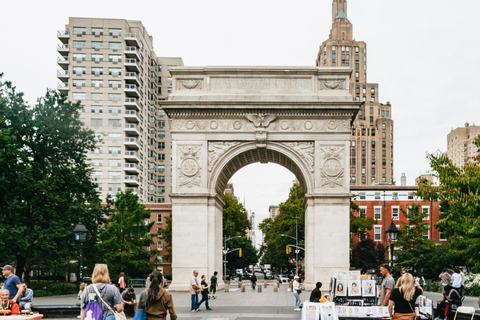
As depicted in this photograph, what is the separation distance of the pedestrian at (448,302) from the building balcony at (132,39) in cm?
6734

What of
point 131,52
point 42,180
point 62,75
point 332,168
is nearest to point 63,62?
point 62,75

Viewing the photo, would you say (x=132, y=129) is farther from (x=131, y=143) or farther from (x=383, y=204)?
(x=383, y=204)

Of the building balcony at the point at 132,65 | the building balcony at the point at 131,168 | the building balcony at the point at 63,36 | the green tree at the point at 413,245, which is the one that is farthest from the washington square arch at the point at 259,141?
the building balcony at the point at 63,36

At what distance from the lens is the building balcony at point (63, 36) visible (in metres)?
77.4

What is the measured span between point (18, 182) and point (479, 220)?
1025 inches

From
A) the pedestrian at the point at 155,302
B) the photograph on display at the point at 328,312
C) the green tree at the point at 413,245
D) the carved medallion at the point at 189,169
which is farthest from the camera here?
the green tree at the point at 413,245

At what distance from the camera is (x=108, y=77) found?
254 ft

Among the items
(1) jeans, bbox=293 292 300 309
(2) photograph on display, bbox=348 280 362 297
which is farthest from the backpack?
(1) jeans, bbox=293 292 300 309

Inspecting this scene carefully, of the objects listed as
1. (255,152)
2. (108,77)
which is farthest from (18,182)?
(108,77)

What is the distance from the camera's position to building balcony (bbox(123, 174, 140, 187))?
249ft

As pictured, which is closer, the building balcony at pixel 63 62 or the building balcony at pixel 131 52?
the building balcony at pixel 63 62

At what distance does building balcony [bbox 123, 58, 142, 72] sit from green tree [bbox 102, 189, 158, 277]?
27.3 meters

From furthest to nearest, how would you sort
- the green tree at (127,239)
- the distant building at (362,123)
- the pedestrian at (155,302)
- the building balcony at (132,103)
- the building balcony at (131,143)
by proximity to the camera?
the distant building at (362,123) → the building balcony at (132,103) → the building balcony at (131,143) → the green tree at (127,239) → the pedestrian at (155,302)

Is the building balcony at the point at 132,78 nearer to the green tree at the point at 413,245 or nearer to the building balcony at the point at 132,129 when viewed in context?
the building balcony at the point at 132,129
